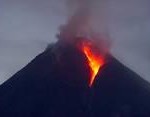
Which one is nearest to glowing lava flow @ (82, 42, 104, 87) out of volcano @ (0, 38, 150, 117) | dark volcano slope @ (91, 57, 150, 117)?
Answer: volcano @ (0, 38, 150, 117)

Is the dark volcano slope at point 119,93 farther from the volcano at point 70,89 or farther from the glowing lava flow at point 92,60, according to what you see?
the glowing lava flow at point 92,60

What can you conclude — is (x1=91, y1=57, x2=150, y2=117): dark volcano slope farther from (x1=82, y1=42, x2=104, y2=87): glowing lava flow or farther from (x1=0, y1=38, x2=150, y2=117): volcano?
(x1=82, y1=42, x2=104, y2=87): glowing lava flow

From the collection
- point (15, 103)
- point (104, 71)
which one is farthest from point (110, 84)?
point (15, 103)

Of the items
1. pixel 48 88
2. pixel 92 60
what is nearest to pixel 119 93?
pixel 92 60

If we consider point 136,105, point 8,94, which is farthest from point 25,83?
point 136,105

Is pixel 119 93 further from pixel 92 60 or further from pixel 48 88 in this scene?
pixel 48 88

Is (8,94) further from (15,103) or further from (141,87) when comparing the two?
Result: (141,87)
